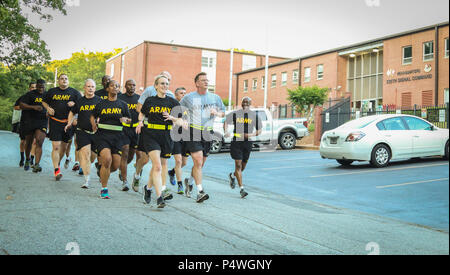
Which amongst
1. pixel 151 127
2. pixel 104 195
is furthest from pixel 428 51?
pixel 104 195

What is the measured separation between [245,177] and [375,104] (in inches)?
1017

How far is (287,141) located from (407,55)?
51.1 ft

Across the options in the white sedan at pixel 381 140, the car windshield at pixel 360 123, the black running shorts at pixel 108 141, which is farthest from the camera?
the car windshield at pixel 360 123

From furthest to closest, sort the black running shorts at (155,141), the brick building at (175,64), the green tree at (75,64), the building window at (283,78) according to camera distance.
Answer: the brick building at (175,64), the building window at (283,78), the black running shorts at (155,141), the green tree at (75,64)

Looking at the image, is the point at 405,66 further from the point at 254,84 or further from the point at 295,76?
the point at 254,84

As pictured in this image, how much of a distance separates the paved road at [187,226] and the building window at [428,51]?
2543 cm

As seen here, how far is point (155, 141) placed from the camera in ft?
21.7

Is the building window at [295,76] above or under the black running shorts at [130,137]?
above

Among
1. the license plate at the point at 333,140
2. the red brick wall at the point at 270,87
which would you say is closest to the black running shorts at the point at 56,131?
the license plate at the point at 333,140

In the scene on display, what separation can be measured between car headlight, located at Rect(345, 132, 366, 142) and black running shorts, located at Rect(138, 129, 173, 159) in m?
7.35

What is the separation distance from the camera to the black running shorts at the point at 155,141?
657cm

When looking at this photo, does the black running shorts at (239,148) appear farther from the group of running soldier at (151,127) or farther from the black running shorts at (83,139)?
the black running shorts at (83,139)
